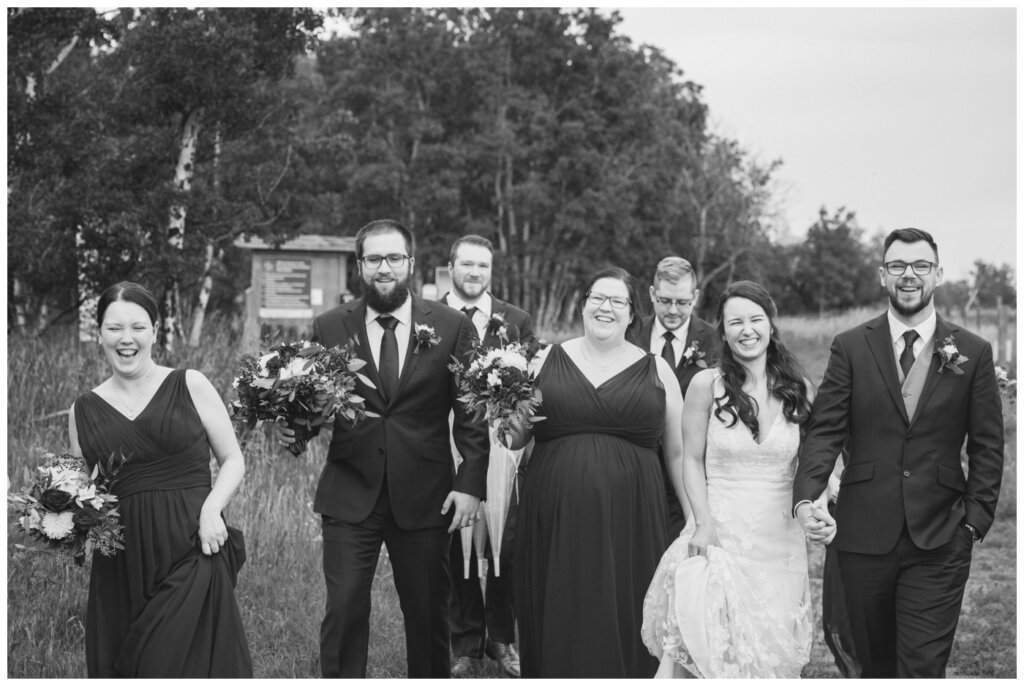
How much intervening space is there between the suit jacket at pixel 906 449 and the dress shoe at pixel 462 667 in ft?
9.44

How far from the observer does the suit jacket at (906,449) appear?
5.08 meters

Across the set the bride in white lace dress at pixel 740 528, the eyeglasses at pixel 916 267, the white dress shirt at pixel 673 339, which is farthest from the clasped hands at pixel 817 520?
the white dress shirt at pixel 673 339

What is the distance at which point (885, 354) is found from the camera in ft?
17.3

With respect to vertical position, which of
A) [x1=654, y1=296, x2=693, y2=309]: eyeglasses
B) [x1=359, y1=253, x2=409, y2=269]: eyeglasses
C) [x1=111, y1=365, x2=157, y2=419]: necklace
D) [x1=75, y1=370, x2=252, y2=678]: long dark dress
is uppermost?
[x1=359, y1=253, x2=409, y2=269]: eyeglasses

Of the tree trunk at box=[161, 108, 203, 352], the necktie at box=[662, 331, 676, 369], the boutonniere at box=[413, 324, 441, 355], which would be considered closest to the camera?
the boutonniere at box=[413, 324, 441, 355]

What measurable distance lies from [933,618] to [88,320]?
41.7ft

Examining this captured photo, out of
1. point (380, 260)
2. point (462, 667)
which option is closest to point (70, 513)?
point (380, 260)

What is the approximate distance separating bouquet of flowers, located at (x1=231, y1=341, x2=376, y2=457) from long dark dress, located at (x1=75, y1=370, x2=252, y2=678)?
30cm

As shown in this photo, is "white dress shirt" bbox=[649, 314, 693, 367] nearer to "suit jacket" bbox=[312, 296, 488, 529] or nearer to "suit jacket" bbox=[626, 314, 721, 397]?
"suit jacket" bbox=[626, 314, 721, 397]

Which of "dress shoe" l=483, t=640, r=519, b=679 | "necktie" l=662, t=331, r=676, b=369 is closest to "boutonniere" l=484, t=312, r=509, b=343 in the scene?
"necktie" l=662, t=331, r=676, b=369

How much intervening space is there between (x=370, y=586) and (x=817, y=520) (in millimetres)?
2399

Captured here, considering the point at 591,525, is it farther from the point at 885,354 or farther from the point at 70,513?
the point at 70,513

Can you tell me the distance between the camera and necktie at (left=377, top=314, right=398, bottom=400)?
5.62 m

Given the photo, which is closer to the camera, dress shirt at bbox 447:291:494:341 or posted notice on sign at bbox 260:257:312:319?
dress shirt at bbox 447:291:494:341
